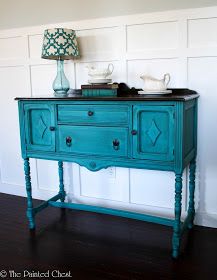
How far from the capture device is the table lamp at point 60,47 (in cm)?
240

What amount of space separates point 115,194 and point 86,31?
1370 mm

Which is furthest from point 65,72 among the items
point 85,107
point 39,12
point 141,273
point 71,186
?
point 141,273

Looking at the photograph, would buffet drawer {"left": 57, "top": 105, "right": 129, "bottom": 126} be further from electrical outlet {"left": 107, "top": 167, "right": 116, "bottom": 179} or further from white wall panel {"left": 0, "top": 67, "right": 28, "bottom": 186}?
white wall panel {"left": 0, "top": 67, "right": 28, "bottom": 186}

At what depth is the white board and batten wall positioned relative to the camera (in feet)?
7.62

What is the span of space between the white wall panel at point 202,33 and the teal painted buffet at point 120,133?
0.34 meters

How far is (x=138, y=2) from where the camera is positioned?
7.97ft

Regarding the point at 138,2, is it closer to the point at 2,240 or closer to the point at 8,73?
the point at 8,73

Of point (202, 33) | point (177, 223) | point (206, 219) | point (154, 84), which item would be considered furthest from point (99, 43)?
point (206, 219)

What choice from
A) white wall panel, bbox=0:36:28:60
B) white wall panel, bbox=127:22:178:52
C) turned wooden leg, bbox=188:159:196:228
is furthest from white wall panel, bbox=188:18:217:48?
white wall panel, bbox=0:36:28:60

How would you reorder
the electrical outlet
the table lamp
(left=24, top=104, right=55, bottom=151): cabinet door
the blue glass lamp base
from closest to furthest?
(left=24, top=104, right=55, bottom=151): cabinet door
the table lamp
the blue glass lamp base
the electrical outlet

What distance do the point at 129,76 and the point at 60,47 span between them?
0.57 metres

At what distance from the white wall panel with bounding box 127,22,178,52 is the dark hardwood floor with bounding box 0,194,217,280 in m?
1.39

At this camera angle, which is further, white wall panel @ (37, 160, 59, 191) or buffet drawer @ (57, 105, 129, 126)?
white wall panel @ (37, 160, 59, 191)

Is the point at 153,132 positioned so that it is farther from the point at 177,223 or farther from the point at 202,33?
the point at 202,33
